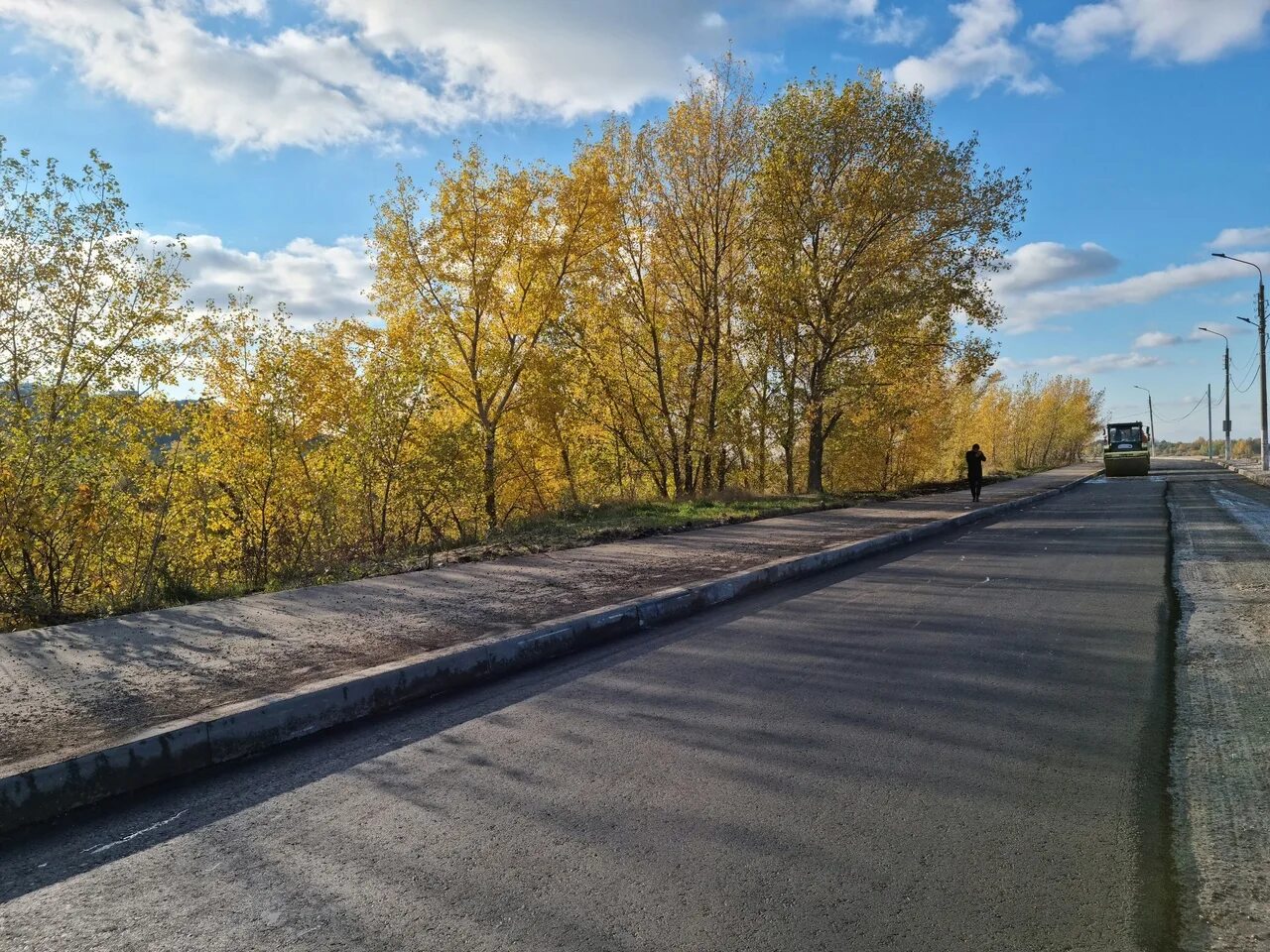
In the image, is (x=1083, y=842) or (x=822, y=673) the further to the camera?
(x=822, y=673)

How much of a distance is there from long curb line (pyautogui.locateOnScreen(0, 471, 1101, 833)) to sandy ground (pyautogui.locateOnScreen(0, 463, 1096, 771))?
0.60 ft

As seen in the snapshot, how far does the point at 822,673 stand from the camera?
17.5 ft

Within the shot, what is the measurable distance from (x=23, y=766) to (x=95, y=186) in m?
9.81

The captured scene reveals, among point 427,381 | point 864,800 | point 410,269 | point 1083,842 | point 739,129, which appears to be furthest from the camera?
point 739,129

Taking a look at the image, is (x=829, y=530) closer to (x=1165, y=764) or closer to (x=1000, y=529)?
(x=1000, y=529)

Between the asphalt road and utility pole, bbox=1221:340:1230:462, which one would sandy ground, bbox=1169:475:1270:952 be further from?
utility pole, bbox=1221:340:1230:462

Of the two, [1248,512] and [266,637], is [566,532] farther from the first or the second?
[1248,512]

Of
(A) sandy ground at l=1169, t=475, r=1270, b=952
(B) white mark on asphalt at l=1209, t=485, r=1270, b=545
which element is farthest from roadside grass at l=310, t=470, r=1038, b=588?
(B) white mark on asphalt at l=1209, t=485, r=1270, b=545

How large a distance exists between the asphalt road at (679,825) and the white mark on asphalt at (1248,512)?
35.0ft

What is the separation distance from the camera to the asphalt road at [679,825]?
8.20 feet

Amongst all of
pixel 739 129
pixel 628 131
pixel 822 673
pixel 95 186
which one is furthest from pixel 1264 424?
pixel 95 186

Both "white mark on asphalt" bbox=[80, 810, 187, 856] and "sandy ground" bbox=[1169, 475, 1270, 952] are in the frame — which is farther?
"white mark on asphalt" bbox=[80, 810, 187, 856]

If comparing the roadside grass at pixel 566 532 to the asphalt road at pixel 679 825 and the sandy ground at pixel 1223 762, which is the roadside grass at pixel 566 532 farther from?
the sandy ground at pixel 1223 762

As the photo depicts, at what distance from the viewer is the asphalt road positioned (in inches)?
98.4
